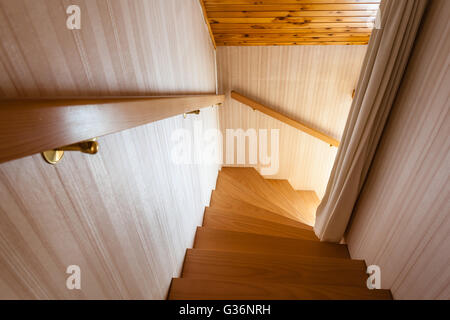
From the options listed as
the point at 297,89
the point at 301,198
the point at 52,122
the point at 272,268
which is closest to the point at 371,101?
the point at 272,268

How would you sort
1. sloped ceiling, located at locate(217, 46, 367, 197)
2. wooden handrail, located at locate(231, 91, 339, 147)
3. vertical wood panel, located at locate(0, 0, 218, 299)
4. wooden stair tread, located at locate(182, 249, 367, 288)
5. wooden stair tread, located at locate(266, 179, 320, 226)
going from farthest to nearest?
wooden stair tread, located at locate(266, 179, 320, 226)
wooden handrail, located at locate(231, 91, 339, 147)
sloped ceiling, located at locate(217, 46, 367, 197)
wooden stair tread, located at locate(182, 249, 367, 288)
vertical wood panel, located at locate(0, 0, 218, 299)

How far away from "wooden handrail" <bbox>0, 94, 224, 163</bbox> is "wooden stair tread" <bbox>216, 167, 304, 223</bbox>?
2367 mm

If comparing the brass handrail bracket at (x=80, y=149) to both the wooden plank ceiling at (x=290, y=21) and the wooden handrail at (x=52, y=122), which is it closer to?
the wooden handrail at (x=52, y=122)

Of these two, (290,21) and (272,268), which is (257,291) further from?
(290,21)

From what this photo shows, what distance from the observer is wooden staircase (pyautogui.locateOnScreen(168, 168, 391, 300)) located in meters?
1.25

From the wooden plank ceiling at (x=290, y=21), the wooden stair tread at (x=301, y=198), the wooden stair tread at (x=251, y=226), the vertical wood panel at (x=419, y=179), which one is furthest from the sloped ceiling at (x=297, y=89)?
the vertical wood panel at (x=419, y=179)

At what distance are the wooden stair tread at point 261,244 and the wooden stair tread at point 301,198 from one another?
1.80m

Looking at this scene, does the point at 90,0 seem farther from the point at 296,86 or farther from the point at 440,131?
the point at 296,86

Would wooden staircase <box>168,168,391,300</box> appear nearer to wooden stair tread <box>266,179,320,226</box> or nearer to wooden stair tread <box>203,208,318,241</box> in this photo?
wooden stair tread <box>203,208,318,241</box>

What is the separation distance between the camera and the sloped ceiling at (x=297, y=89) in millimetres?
3094

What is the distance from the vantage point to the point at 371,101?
4.25ft

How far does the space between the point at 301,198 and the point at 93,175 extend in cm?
384

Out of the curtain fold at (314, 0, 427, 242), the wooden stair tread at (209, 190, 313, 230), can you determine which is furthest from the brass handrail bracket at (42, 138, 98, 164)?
the wooden stair tread at (209, 190, 313, 230)

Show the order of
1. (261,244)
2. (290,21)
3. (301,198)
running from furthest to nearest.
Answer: (301,198), (290,21), (261,244)
